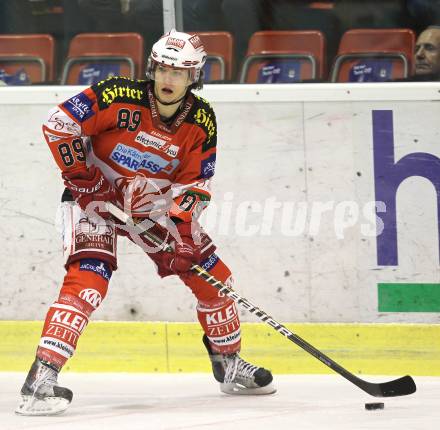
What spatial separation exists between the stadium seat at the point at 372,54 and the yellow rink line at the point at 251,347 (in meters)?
1.12

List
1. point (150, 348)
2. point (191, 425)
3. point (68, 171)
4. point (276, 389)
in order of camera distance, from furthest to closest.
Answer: point (150, 348)
point (276, 389)
point (68, 171)
point (191, 425)

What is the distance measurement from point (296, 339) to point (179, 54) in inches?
43.7

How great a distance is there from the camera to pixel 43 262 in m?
5.34

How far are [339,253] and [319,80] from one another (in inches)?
30.3

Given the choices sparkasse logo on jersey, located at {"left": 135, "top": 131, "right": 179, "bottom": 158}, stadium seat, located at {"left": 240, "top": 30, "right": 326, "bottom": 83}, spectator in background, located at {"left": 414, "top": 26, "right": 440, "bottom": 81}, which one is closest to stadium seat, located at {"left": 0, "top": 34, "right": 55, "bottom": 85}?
stadium seat, located at {"left": 240, "top": 30, "right": 326, "bottom": 83}

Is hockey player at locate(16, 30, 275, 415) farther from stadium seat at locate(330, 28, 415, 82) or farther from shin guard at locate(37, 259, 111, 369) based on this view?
stadium seat at locate(330, 28, 415, 82)

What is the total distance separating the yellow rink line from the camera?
513 centimetres

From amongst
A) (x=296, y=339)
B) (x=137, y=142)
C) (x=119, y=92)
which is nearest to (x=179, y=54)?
(x=119, y=92)

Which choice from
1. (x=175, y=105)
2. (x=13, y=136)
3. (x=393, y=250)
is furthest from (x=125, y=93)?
(x=393, y=250)

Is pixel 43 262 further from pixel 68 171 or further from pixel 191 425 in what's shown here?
pixel 191 425

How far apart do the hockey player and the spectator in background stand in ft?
4.14

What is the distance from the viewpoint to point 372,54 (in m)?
5.37

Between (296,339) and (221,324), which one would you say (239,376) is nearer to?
(221,324)

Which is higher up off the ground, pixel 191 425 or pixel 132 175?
pixel 132 175
